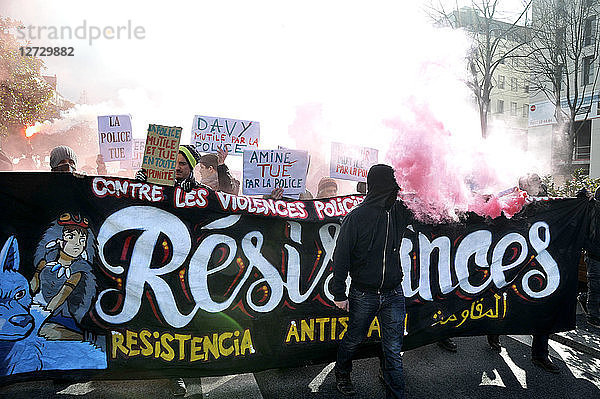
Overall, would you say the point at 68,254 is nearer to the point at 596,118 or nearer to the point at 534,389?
the point at 534,389

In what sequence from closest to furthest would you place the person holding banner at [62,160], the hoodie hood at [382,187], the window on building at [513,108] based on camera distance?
the hoodie hood at [382,187], the person holding banner at [62,160], the window on building at [513,108]

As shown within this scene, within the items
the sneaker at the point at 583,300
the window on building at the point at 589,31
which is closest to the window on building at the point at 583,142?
the window on building at the point at 589,31

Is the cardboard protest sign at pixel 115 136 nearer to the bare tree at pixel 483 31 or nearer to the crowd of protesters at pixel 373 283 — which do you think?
the crowd of protesters at pixel 373 283

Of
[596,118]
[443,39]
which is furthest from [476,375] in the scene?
[596,118]

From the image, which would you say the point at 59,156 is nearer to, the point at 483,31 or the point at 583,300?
the point at 583,300

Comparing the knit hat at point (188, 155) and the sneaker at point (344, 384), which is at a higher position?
the knit hat at point (188, 155)

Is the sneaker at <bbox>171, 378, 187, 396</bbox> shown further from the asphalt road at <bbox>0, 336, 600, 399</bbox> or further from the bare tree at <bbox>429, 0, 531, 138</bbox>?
the bare tree at <bbox>429, 0, 531, 138</bbox>

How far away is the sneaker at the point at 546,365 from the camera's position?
425 centimetres

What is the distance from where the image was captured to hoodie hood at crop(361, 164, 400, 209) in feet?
11.4

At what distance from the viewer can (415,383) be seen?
4.01 metres

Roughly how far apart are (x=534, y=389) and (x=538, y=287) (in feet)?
3.28

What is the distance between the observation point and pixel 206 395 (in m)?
3.73

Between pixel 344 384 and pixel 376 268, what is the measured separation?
108 centimetres

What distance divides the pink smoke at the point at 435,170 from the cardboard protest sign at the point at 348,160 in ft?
4.58
